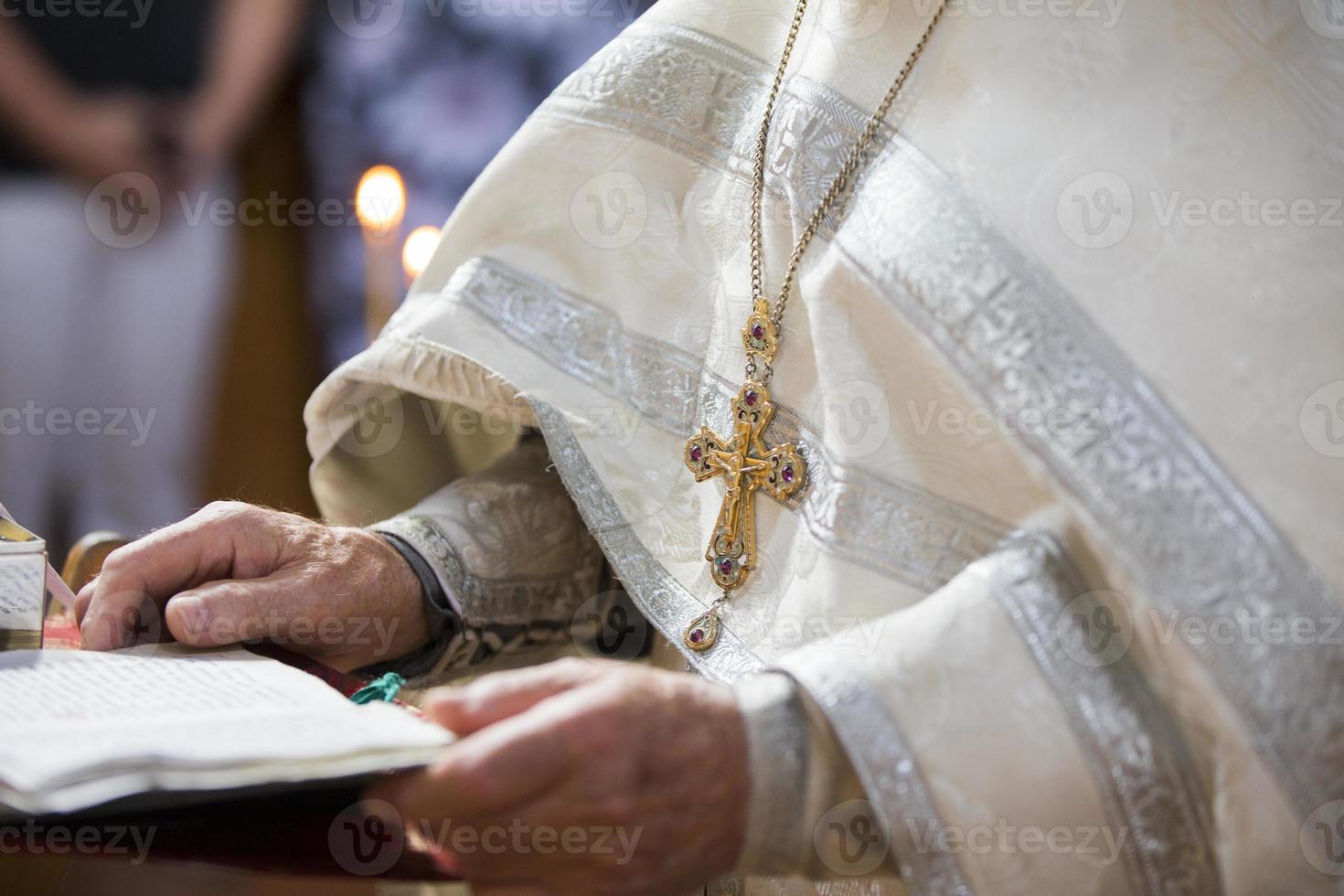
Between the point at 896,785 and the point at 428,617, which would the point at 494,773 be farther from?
the point at 428,617

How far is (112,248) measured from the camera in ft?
11.4

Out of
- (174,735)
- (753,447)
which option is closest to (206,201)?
(753,447)

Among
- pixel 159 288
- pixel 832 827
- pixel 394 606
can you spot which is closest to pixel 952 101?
pixel 832 827

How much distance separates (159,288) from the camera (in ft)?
11.4

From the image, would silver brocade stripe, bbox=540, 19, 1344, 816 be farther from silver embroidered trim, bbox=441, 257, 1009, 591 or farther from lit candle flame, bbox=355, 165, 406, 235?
lit candle flame, bbox=355, 165, 406, 235

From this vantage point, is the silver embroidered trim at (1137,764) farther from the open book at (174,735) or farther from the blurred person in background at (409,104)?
the blurred person in background at (409,104)

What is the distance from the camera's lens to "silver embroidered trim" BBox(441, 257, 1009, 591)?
895 millimetres

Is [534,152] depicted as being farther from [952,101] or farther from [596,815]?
[596,815]

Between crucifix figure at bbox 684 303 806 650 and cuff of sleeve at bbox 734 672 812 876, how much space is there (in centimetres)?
29

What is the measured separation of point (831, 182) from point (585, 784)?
598 millimetres

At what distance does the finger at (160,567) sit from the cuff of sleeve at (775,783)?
0.55 metres

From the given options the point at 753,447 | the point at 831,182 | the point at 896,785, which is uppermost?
the point at 831,182

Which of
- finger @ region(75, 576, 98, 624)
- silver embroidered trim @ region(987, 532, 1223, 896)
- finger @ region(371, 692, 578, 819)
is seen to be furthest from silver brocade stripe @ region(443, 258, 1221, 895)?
finger @ region(75, 576, 98, 624)

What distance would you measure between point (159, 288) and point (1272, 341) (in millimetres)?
3309
